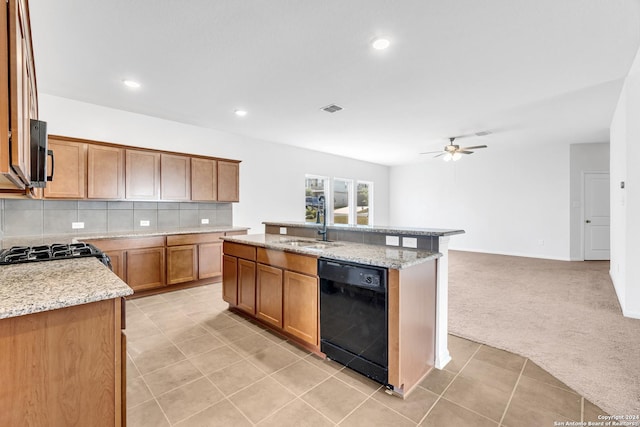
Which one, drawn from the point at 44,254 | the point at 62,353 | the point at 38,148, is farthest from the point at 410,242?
the point at 44,254

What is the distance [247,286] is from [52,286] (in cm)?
186

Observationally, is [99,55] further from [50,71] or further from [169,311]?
[169,311]

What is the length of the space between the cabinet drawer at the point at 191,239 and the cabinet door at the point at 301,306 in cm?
209

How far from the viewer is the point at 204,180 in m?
4.71

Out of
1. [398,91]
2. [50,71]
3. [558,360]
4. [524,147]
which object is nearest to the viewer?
[558,360]

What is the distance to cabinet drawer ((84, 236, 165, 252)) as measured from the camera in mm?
3566

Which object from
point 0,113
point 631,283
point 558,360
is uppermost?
point 0,113

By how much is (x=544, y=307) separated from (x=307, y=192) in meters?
4.96

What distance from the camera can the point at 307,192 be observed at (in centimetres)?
717

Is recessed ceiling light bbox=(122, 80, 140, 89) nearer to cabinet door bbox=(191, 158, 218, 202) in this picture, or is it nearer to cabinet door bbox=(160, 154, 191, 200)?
cabinet door bbox=(160, 154, 191, 200)

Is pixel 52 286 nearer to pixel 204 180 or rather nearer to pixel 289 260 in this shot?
pixel 289 260

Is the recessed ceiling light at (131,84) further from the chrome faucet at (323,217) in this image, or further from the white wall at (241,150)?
the chrome faucet at (323,217)

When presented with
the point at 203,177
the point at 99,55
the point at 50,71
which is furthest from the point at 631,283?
the point at 50,71

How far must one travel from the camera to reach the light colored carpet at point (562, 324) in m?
2.10
